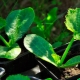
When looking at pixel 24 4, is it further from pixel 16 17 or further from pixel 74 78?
pixel 74 78

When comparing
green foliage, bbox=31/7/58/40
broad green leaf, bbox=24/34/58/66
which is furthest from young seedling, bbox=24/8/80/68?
green foliage, bbox=31/7/58/40

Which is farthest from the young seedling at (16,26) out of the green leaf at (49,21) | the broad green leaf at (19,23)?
the green leaf at (49,21)

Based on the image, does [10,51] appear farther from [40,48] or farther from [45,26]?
[45,26]

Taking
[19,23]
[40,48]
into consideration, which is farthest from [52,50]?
[19,23]

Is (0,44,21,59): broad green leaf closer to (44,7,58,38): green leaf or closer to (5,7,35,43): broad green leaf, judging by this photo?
(5,7,35,43): broad green leaf

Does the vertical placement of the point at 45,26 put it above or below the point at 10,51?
below

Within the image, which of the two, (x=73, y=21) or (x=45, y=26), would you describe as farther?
(x=45, y=26)

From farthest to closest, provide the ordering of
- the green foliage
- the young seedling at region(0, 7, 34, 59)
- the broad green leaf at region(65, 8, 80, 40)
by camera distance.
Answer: the green foliage
the young seedling at region(0, 7, 34, 59)
the broad green leaf at region(65, 8, 80, 40)
